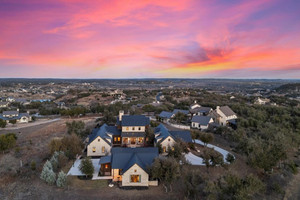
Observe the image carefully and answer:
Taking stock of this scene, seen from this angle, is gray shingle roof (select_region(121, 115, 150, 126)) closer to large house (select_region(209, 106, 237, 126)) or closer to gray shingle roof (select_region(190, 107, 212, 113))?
large house (select_region(209, 106, 237, 126))

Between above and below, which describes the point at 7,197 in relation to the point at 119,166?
below

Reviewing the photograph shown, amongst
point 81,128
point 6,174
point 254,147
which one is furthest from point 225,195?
point 81,128

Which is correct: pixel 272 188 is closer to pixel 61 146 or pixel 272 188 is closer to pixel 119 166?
pixel 119 166

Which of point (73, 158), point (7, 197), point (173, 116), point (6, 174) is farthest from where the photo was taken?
point (173, 116)

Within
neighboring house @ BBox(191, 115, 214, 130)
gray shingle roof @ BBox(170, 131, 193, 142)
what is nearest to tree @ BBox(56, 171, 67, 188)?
gray shingle roof @ BBox(170, 131, 193, 142)

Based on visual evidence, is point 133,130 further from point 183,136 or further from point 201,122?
point 201,122

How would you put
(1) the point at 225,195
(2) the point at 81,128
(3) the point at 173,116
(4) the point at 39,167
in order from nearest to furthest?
(1) the point at 225,195 < (4) the point at 39,167 < (2) the point at 81,128 < (3) the point at 173,116

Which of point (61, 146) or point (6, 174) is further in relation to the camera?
point (61, 146)

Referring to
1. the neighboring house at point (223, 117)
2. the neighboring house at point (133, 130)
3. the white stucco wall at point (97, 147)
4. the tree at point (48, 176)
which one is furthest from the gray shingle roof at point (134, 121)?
the neighboring house at point (223, 117)
